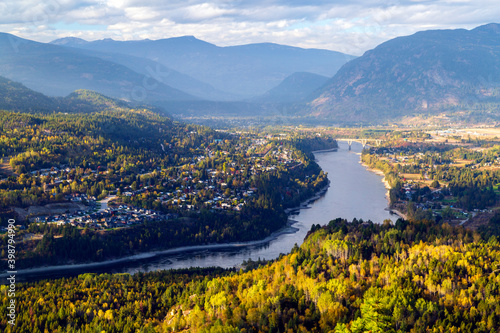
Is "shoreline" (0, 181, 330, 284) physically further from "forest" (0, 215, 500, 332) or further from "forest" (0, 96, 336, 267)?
"forest" (0, 215, 500, 332)

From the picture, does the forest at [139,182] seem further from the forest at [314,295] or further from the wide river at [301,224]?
the forest at [314,295]

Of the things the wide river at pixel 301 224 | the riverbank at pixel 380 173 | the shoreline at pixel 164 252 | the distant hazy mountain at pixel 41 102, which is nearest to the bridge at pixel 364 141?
the riverbank at pixel 380 173

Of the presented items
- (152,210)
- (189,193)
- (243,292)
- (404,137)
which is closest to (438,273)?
(243,292)

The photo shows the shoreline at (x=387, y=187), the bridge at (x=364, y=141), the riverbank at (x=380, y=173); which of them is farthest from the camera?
the bridge at (x=364, y=141)

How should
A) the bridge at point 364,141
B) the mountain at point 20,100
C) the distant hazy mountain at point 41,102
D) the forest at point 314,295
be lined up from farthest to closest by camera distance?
the bridge at point 364,141 → the distant hazy mountain at point 41,102 → the mountain at point 20,100 → the forest at point 314,295

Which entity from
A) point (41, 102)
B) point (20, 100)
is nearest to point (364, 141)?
point (41, 102)

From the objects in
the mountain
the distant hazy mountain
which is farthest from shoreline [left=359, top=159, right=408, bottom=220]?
the mountain

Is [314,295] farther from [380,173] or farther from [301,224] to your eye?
[380,173]
